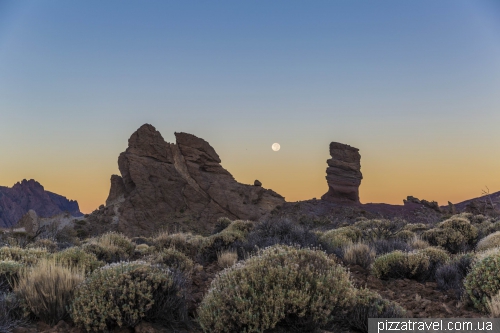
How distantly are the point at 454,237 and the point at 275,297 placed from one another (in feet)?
39.7

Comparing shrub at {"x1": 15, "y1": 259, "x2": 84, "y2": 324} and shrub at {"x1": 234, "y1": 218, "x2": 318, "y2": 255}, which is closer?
shrub at {"x1": 15, "y1": 259, "x2": 84, "y2": 324}

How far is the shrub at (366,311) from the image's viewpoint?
18.5 feet

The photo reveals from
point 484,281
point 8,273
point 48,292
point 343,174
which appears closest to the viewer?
point 48,292

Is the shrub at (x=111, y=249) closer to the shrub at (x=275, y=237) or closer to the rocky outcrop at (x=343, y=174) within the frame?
the shrub at (x=275, y=237)

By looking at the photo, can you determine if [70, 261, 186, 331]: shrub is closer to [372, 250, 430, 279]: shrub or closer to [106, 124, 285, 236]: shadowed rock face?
[372, 250, 430, 279]: shrub

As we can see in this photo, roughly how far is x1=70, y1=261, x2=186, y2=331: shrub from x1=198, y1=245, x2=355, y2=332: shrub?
820mm

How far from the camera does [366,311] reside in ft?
18.8

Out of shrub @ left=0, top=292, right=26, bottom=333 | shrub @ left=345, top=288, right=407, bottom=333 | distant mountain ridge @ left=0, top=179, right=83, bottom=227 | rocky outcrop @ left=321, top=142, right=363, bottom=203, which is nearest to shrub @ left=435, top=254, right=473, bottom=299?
shrub @ left=345, top=288, right=407, bottom=333

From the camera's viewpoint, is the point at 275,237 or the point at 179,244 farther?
the point at 179,244

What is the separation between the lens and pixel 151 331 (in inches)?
214

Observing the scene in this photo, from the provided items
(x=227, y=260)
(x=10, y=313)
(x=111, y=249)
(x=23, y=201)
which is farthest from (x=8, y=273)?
(x=23, y=201)

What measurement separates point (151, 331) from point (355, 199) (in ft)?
207

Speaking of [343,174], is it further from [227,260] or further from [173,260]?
[173,260]

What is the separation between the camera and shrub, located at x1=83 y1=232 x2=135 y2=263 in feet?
36.3
